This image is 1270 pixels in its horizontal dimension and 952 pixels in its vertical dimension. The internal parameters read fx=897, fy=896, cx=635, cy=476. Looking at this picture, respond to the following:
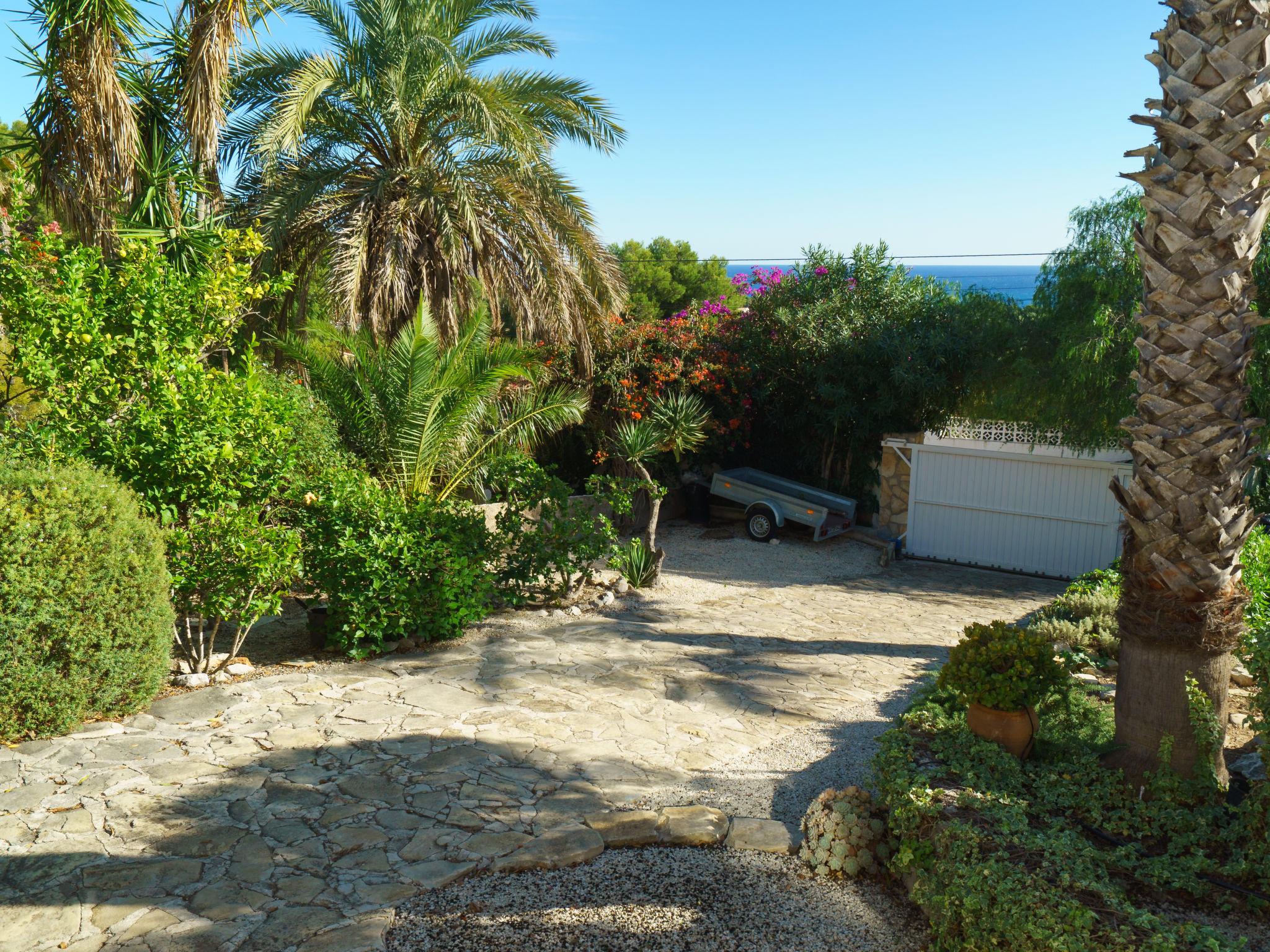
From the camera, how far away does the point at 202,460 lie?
676 cm

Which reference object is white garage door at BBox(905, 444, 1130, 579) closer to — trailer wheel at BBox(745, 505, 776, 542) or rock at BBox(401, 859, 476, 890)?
trailer wheel at BBox(745, 505, 776, 542)

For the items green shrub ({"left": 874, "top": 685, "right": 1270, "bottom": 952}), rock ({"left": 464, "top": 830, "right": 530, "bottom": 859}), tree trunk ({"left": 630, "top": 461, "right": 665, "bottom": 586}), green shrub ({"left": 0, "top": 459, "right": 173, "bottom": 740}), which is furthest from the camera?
tree trunk ({"left": 630, "top": 461, "right": 665, "bottom": 586})

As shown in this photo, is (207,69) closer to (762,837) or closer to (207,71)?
(207,71)

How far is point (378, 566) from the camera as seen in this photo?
7.52 metres

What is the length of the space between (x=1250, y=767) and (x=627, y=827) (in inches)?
132

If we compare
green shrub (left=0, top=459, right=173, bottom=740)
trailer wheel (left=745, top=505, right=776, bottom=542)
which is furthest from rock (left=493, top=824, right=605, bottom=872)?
trailer wheel (left=745, top=505, right=776, bottom=542)

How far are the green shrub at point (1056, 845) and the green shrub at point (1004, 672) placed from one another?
0.26 m

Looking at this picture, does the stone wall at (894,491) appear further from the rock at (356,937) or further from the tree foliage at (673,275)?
the tree foliage at (673,275)

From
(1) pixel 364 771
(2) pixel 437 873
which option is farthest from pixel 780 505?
(2) pixel 437 873

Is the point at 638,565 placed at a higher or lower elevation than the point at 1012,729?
lower

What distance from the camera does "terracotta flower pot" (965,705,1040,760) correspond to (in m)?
4.73

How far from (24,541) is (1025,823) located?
215 inches

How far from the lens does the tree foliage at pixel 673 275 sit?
110ft

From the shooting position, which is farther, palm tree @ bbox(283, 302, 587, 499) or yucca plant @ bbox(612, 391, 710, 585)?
yucca plant @ bbox(612, 391, 710, 585)
